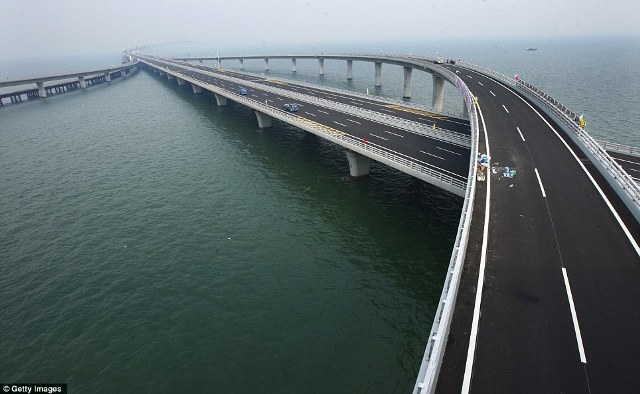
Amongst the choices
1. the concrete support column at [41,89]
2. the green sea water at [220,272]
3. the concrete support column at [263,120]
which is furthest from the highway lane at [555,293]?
the concrete support column at [41,89]

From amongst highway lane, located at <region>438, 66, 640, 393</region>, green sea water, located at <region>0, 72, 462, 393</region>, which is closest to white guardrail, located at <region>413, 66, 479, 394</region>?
highway lane, located at <region>438, 66, 640, 393</region>

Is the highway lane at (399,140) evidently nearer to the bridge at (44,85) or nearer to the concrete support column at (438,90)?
the concrete support column at (438,90)

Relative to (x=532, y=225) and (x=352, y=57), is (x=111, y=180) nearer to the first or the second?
(x=532, y=225)

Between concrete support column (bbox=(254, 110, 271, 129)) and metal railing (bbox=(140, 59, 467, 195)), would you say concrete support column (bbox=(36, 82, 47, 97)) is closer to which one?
concrete support column (bbox=(254, 110, 271, 129))

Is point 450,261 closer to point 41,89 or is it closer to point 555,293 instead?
point 555,293


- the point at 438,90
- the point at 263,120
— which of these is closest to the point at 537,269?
the point at 263,120

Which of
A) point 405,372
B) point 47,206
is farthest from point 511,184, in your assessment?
point 47,206
